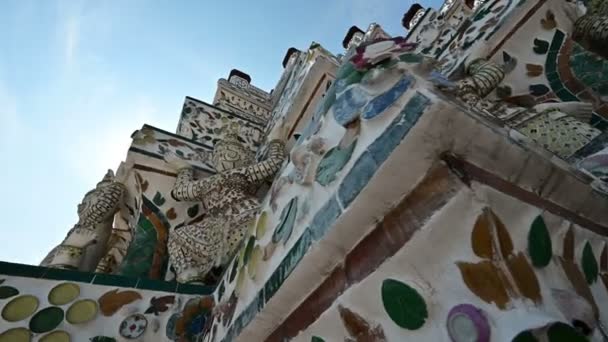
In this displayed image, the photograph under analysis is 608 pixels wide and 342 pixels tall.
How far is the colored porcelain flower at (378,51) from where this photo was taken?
2.29ft

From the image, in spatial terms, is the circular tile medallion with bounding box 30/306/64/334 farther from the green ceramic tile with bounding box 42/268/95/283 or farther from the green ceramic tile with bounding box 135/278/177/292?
the green ceramic tile with bounding box 135/278/177/292

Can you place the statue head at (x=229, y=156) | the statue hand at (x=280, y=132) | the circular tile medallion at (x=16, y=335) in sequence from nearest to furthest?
the circular tile medallion at (x=16, y=335) < the statue head at (x=229, y=156) < the statue hand at (x=280, y=132)

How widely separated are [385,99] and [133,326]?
1.01 meters

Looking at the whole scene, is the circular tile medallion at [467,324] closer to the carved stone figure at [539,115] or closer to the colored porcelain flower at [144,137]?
the carved stone figure at [539,115]

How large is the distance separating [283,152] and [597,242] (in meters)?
1.61

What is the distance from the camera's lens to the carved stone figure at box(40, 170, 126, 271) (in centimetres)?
186

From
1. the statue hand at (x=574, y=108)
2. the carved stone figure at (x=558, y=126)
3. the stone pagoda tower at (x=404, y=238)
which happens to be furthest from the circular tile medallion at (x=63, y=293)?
the statue hand at (x=574, y=108)

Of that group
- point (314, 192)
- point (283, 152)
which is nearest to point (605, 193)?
point (314, 192)

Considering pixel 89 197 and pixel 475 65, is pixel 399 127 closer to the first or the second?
pixel 475 65

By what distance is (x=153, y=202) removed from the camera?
197 cm

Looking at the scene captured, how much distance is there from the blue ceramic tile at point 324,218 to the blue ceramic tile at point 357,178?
2 centimetres

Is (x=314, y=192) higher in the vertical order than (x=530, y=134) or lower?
lower

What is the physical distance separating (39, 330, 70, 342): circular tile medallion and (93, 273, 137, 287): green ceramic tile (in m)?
0.18

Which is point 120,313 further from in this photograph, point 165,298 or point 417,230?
point 417,230
